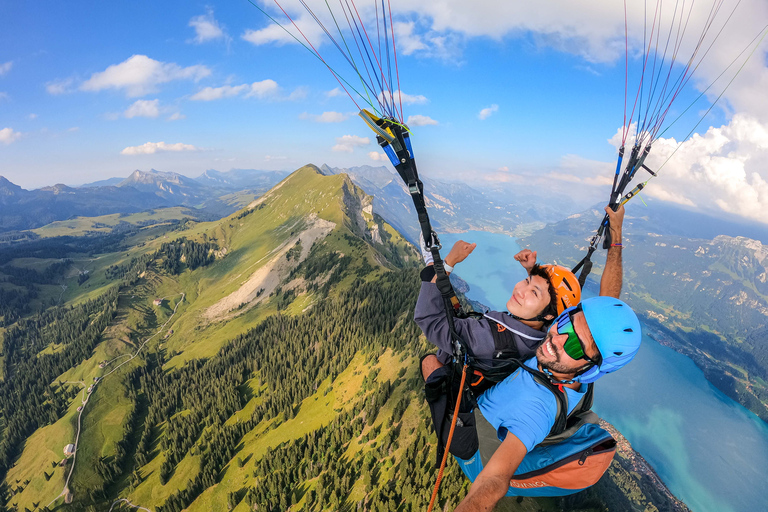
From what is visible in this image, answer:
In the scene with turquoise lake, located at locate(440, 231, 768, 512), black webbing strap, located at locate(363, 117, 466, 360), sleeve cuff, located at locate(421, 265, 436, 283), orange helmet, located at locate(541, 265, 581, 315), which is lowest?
turquoise lake, located at locate(440, 231, 768, 512)

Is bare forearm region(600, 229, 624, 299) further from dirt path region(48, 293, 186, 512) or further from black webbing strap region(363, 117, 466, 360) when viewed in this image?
dirt path region(48, 293, 186, 512)

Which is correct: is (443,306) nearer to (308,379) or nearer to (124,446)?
(308,379)

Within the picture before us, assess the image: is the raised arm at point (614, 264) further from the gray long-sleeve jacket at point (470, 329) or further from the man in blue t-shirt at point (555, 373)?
the man in blue t-shirt at point (555, 373)

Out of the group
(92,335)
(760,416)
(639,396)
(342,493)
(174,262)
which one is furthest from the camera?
(174,262)

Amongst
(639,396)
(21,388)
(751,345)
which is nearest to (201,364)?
(21,388)

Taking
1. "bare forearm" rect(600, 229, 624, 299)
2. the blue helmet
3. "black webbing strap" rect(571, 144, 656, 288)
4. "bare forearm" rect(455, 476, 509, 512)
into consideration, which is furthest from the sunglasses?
"black webbing strap" rect(571, 144, 656, 288)

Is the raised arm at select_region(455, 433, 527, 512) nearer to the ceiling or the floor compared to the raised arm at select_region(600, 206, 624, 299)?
nearer to the floor

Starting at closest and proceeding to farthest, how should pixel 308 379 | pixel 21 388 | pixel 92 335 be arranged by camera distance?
pixel 308 379
pixel 21 388
pixel 92 335

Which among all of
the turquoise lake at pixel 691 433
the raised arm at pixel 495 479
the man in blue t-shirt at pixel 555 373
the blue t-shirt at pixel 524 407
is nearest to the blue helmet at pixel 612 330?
the man in blue t-shirt at pixel 555 373
